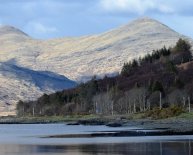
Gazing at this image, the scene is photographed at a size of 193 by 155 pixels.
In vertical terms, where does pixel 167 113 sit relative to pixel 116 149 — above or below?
above

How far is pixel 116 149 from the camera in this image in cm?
6706

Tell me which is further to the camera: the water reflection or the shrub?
the shrub

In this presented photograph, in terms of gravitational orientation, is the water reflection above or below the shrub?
below

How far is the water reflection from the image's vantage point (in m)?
62.2

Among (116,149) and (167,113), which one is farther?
Result: (167,113)

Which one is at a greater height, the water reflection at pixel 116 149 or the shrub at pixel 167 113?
the shrub at pixel 167 113

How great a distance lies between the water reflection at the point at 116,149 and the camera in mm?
62219

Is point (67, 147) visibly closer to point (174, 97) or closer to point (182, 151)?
point (182, 151)

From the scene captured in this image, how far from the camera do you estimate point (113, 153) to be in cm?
6212

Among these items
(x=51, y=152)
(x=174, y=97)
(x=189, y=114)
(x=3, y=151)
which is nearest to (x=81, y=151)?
(x=51, y=152)

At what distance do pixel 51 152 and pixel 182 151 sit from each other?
534 inches

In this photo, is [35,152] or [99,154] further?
[35,152]

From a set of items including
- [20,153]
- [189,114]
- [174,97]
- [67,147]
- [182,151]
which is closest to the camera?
[182,151]

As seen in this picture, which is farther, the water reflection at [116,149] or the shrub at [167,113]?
the shrub at [167,113]
